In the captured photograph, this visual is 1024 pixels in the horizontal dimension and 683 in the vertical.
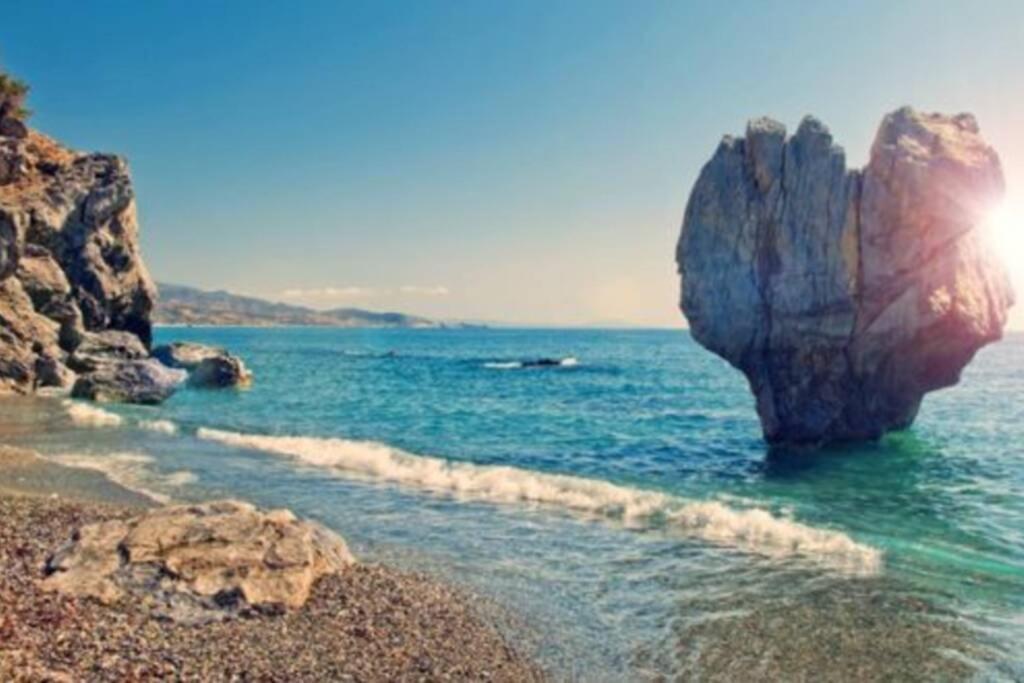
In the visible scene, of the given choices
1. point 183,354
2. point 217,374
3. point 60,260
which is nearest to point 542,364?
point 183,354

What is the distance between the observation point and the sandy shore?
11336 millimetres

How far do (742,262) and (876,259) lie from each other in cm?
606

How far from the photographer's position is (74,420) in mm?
44344

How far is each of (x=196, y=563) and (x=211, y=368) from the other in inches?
2427

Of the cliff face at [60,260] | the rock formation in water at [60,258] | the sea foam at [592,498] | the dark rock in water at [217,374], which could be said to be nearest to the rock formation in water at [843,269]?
the sea foam at [592,498]

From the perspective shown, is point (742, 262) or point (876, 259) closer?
point (876, 259)

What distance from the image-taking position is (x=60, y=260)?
227 feet

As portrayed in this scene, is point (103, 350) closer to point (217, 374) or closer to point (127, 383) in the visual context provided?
point (217, 374)

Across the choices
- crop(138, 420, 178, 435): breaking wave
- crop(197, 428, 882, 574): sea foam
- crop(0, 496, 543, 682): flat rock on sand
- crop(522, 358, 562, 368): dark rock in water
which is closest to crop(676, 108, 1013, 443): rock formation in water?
crop(197, 428, 882, 574): sea foam

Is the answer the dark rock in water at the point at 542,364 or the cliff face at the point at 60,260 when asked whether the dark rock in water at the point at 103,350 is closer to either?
the cliff face at the point at 60,260

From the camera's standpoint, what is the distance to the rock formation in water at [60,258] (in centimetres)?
5850

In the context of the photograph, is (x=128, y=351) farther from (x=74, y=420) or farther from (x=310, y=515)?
(x=310, y=515)

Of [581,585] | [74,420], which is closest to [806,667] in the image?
[581,585]

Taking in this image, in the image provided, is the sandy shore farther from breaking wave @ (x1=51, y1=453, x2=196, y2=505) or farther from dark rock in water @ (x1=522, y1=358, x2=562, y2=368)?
dark rock in water @ (x1=522, y1=358, x2=562, y2=368)
